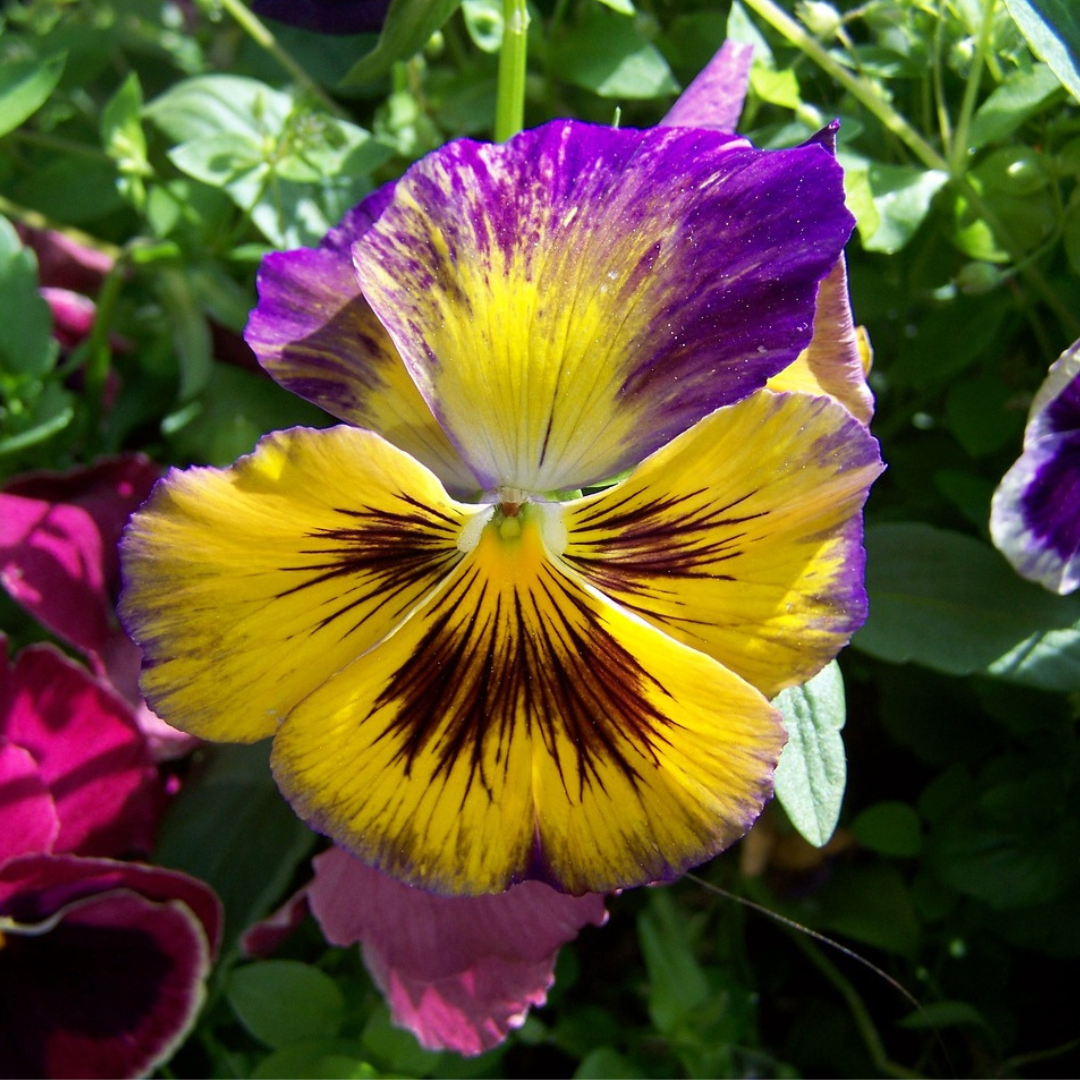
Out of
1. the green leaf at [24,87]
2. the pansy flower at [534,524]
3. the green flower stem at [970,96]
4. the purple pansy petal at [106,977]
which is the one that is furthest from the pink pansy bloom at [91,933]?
the green flower stem at [970,96]

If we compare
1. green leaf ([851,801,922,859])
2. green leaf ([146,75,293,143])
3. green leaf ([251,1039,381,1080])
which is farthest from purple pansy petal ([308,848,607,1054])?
green leaf ([146,75,293,143])

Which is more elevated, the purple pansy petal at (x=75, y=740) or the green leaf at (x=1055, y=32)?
the green leaf at (x=1055, y=32)

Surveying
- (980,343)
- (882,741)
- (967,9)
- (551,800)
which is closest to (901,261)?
(980,343)

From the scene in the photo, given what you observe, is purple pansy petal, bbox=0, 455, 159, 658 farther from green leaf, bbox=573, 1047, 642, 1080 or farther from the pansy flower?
green leaf, bbox=573, 1047, 642, 1080

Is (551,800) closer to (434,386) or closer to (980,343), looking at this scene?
(434,386)

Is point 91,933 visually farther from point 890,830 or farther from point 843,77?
point 843,77

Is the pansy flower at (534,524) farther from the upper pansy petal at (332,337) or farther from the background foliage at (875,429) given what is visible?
the background foliage at (875,429)
